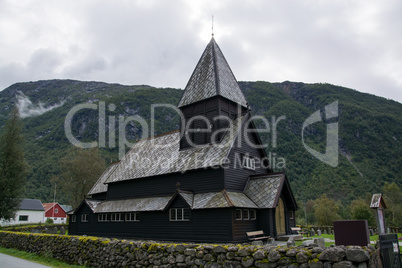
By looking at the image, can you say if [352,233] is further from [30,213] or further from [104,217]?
[30,213]

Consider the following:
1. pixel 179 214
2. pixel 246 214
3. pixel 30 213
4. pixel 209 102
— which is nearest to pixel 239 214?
pixel 246 214

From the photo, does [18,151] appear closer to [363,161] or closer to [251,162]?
[251,162]

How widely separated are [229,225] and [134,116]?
13846cm

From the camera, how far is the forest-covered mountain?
3981 inches

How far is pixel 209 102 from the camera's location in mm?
28078

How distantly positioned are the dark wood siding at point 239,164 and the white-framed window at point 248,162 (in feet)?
0.90

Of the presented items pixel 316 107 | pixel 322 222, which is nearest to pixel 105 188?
pixel 322 222

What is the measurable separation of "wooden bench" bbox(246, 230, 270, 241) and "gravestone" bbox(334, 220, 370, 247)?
8.74m

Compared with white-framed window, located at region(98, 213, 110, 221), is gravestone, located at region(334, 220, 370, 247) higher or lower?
higher

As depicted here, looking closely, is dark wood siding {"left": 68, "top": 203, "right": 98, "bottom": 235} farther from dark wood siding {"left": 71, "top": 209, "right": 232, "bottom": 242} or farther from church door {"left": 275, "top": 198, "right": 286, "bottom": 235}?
church door {"left": 275, "top": 198, "right": 286, "bottom": 235}

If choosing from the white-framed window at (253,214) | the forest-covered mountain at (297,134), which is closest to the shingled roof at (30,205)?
the forest-covered mountain at (297,134)

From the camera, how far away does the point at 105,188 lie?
36.5 meters

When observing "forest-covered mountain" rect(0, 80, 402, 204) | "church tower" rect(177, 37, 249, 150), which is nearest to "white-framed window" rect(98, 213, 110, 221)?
"church tower" rect(177, 37, 249, 150)

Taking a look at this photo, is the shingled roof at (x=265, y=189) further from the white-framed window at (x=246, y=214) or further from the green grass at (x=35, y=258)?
the green grass at (x=35, y=258)
